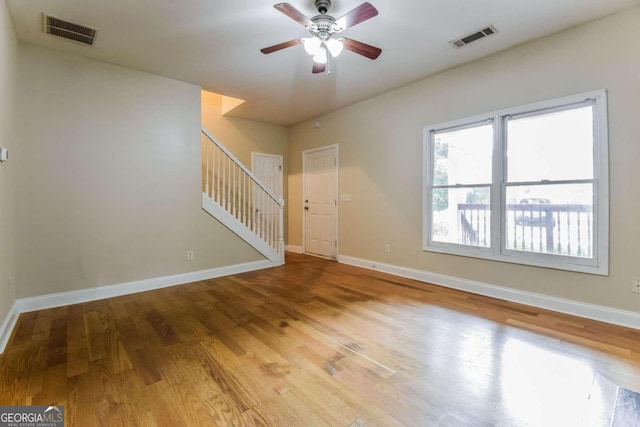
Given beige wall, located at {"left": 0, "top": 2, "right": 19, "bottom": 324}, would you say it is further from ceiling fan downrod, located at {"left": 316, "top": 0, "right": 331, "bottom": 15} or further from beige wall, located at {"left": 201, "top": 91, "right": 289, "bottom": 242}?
beige wall, located at {"left": 201, "top": 91, "right": 289, "bottom": 242}

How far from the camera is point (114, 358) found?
6.50 feet

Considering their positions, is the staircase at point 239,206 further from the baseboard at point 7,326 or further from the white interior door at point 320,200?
the baseboard at point 7,326

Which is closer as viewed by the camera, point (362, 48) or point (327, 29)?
point (327, 29)

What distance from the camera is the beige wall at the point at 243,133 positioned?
510cm

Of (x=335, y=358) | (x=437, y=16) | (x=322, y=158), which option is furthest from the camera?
(x=322, y=158)

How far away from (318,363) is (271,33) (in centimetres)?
293

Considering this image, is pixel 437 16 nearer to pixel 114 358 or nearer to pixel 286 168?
pixel 114 358

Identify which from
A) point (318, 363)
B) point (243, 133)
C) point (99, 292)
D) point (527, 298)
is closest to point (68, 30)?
point (99, 292)

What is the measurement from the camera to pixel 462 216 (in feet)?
11.7

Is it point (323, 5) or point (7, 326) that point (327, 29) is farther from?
point (7, 326)

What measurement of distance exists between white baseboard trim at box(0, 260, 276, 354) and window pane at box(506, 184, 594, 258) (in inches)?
143

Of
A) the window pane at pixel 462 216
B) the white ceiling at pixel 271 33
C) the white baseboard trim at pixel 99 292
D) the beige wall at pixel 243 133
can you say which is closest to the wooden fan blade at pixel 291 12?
the white ceiling at pixel 271 33

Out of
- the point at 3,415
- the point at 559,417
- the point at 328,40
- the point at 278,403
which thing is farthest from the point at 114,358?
the point at 328,40

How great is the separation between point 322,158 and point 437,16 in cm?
315
